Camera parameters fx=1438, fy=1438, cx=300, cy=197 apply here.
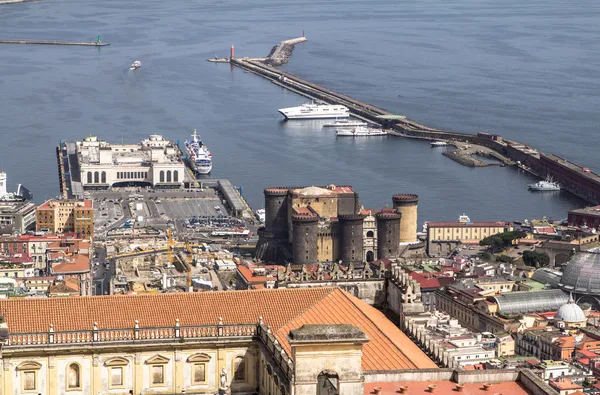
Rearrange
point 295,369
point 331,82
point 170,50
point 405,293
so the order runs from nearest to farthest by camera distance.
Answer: point 295,369 < point 405,293 < point 331,82 < point 170,50

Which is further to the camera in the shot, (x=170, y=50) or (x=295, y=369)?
(x=170, y=50)

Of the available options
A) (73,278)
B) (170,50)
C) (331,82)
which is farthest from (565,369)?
(170,50)

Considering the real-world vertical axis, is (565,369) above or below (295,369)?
below

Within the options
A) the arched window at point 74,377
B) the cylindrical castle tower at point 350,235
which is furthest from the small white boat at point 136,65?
the arched window at point 74,377

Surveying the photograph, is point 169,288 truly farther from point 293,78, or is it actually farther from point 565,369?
point 293,78

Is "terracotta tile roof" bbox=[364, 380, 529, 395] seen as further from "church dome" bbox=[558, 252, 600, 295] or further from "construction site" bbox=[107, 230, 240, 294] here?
"church dome" bbox=[558, 252, 600, 295]

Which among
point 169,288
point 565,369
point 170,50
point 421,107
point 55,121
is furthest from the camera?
point 170,50
